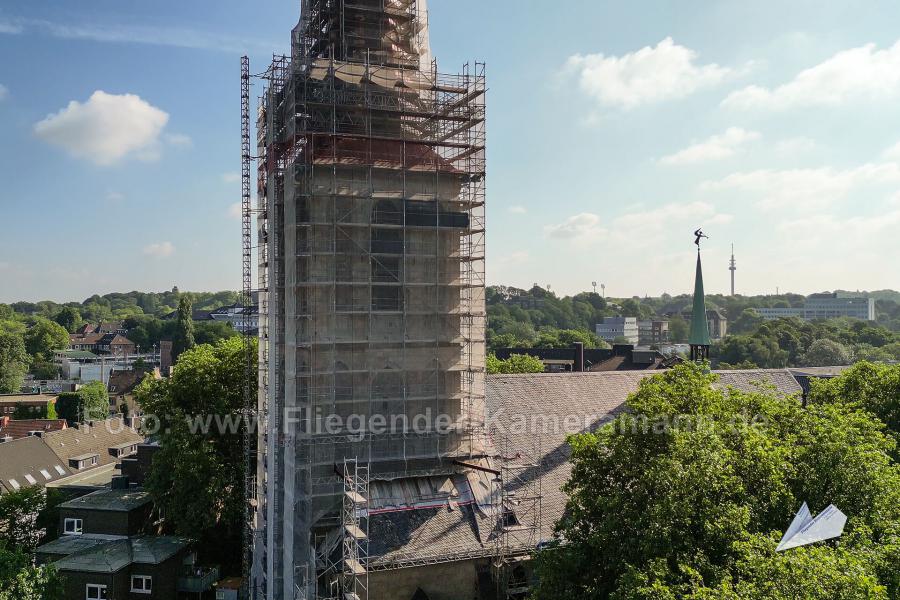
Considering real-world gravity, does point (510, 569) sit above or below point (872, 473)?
below

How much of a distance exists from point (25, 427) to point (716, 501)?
6365 centimetres

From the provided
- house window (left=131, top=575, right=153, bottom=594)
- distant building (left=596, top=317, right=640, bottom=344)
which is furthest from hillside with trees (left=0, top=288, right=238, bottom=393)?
distant building (left=596, top=317, right=640, bottom=344)

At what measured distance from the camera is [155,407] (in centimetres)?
3566

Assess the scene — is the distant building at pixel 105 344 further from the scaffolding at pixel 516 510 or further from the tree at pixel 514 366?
the scaffolding at pixel 516 510

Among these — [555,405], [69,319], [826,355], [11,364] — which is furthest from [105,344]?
[826,355]

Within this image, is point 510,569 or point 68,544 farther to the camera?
point 68,544

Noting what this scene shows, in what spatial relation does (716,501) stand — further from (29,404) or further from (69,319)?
(69,319)

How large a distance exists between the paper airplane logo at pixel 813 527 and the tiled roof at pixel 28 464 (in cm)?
4649

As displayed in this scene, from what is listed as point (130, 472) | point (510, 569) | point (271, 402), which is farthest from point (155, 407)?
point (510, 569)

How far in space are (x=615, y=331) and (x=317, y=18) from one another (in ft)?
571

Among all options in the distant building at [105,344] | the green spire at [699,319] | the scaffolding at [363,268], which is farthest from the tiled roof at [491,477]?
the distant building at [105,344]

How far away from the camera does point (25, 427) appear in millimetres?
61094

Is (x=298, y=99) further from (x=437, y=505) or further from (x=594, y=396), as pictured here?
(x=594, y=396)

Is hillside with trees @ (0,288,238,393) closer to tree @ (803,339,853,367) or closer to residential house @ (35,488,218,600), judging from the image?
residential house @ (35,488,218,600)
